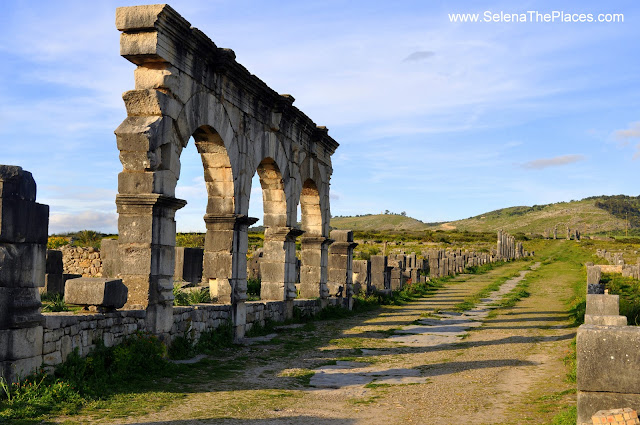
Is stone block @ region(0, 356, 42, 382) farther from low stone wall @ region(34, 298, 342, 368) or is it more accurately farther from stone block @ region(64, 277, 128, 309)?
stone block @ region(64, 277, 128, 309)

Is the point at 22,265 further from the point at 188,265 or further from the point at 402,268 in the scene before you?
the point at 402,268

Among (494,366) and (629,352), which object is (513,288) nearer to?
(494,366)

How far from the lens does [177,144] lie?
10984mm

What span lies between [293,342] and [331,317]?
18.1ft

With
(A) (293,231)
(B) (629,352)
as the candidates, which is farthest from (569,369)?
(A) (293,231)

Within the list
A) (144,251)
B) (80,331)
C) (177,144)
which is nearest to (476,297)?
(177,144)

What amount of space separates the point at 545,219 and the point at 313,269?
13823cm

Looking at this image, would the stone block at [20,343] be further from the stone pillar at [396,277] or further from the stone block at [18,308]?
the stone pillar at [396,277]

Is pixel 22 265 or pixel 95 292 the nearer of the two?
pixel 22 265

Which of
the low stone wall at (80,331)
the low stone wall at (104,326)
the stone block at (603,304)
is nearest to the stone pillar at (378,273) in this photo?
the low stone wall at (104,326)

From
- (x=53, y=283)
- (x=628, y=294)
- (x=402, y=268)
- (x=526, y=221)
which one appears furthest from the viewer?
(x=526, y=221)

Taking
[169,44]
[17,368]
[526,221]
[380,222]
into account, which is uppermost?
[526,221]

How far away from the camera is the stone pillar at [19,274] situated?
7078mm

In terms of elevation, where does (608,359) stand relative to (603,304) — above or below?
below
